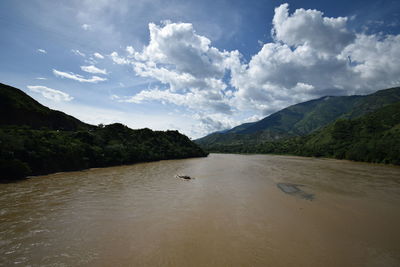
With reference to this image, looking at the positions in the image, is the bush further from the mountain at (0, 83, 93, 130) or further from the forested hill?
the mountain at (0, 83, 93, 130)

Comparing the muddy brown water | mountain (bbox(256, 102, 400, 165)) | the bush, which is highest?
mountain (bbox(256, 102, 400, 165))

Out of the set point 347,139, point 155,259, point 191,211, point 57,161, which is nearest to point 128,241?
point 155,259

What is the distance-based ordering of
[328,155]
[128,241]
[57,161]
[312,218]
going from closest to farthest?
1. [128,241]
2. [312,218]
3. [57,161]
4. [328,155]

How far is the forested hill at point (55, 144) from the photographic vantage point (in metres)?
23.0

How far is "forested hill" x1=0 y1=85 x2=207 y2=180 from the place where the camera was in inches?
905

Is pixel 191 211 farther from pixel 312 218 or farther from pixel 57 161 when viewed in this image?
pixel 57 161

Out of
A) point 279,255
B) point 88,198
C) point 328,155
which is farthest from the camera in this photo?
point 328,155

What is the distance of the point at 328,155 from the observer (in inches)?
3302

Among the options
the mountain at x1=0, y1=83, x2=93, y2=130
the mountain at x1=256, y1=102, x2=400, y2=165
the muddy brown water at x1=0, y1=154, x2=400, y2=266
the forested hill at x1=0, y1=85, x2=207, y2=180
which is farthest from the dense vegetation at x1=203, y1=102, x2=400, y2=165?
the mountain at x1=0, y1=83, x2=93, y2=130

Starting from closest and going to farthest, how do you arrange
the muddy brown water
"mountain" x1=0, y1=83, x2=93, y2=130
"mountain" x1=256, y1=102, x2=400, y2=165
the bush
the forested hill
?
the muddy brown water → the bush → the forested hill → "mountain" x1=0, y1=83, x2=93, y2=130 → "mountain" x1=256, y1=102, x2=400, y2=165

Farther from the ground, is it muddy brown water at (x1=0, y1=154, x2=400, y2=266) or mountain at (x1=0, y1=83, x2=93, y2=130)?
mountain at (x1=0, y1=83, x2=93, y2=130)

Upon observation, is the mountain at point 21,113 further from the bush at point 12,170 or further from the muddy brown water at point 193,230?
the muddy brown water at point 193,230

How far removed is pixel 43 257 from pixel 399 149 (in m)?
71.2

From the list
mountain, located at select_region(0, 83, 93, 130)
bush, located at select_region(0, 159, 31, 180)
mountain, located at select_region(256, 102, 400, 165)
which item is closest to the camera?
bush, located at select_region(0, 159, 31, 180)
